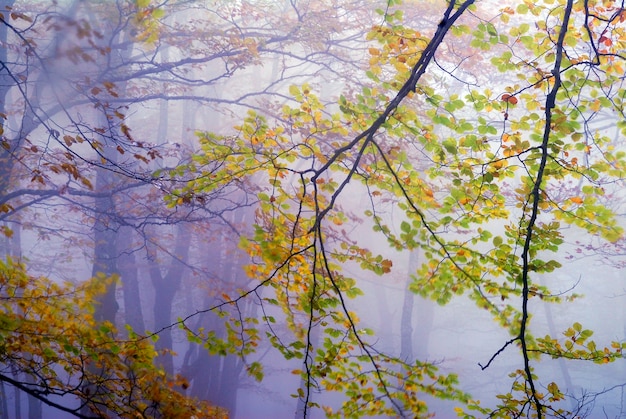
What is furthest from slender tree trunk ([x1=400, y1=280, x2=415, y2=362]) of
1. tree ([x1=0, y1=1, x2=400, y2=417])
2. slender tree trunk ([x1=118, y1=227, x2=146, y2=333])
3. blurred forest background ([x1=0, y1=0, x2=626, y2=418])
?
slender tree trunk ([x1=118, y1=227, x2=146, y2=333])

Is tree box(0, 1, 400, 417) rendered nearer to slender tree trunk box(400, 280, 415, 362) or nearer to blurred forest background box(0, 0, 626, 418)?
blurred forest background box(0, 0, 626, 418)

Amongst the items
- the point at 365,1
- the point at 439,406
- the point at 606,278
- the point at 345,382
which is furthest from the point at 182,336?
the point at 606,278

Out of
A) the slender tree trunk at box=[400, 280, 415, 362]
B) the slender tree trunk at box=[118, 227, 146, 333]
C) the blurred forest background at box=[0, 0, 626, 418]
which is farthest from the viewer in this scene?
the slender tree trunk at box=[400, 280, 415, 362]

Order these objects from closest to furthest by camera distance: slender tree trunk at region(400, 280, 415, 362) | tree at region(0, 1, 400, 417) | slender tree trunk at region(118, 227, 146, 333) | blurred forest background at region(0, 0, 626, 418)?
blurred forest background at region(0, 0, 626, 418) → tree at region(0, 1, 400, 417) → slender tree trunk at region(118, 227, 146, 333) → slender tree trunk at region(400, 280, 415, 362)

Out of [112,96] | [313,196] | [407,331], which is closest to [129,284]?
[112,96]

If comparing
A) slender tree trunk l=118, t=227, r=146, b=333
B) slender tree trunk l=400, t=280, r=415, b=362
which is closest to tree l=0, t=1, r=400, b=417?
slender tree trunk l=118, t=227, r=146, b=333

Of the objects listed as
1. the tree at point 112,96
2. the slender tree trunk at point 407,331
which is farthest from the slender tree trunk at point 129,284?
the slender tree trunk at point 407,331

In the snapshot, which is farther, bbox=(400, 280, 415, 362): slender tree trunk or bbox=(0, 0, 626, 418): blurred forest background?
bbox=(400, 280, 415, 362): slender tree trunk

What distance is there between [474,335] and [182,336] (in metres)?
14.7

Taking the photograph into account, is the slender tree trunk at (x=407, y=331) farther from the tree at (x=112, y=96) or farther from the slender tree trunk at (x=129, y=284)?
the slender tree trunk at (x=129, y=284)

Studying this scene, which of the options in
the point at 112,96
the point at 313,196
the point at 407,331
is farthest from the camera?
the point at 407,331

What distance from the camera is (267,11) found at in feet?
28.3

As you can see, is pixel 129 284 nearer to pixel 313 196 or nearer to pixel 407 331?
pixel 407 331

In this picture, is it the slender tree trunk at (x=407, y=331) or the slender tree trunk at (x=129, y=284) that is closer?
the slender tree trunk at (x=129, y=284)
